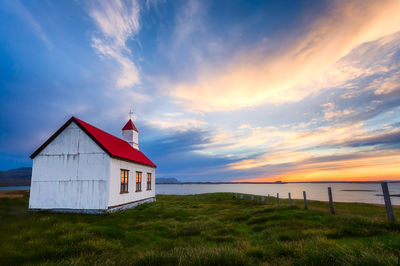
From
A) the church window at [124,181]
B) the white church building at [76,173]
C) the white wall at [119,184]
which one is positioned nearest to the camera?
the white church building at [76,173]

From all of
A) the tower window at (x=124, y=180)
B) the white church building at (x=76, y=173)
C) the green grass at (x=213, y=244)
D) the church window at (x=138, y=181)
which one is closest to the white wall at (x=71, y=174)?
the white church building at (x=76, y=173)

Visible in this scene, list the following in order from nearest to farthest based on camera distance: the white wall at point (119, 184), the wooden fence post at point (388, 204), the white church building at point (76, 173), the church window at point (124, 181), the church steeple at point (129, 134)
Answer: the wooden fence post at point (388, 204), the white church building at point (76, 173), the white wall at point (119, 184), the church window at point (124, 181), the church steeple at point (129, 134)

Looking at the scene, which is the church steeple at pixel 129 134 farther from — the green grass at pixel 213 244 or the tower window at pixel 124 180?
the green grass at pixel 213 244

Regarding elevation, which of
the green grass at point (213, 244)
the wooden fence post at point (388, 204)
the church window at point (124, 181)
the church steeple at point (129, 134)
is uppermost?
the church steeple at point (129, 134)

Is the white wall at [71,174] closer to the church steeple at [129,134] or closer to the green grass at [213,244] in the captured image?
Result: the green grass at [213,244]

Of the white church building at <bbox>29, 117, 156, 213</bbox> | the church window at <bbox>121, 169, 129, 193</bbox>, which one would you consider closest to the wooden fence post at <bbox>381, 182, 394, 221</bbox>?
the white church building at <bbox>29, 117, 156, 213</bbox>

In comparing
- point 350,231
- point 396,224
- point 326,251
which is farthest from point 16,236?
point 396,224

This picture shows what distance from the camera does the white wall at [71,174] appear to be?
1711 cm

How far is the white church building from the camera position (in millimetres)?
17078

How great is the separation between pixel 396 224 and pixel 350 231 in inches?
72.5

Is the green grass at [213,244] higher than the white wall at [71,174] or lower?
lower

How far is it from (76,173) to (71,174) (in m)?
0.49

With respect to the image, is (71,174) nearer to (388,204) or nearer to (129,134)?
(129,134)

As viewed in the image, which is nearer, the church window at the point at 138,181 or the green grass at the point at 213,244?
the green grass at the point at 213,244
